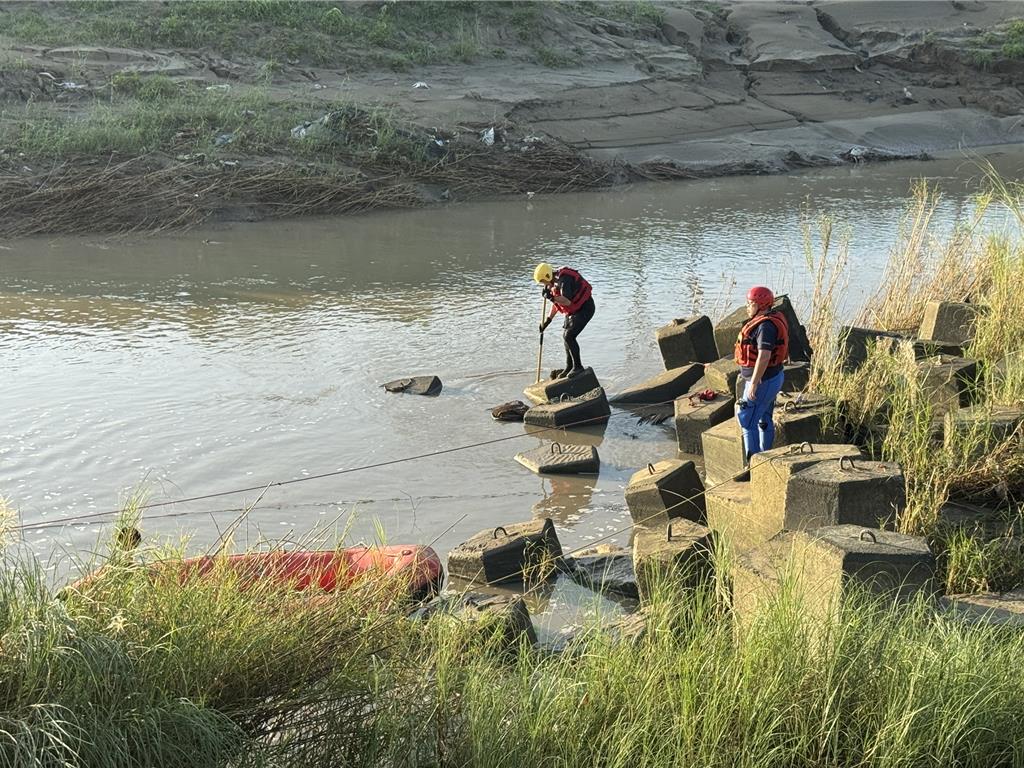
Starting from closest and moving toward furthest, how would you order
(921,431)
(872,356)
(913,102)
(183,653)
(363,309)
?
(183,653)
(921,431)
(872,356)
(363,309)
(913,102)

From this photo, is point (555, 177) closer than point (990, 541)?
No

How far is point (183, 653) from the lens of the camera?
4375mm

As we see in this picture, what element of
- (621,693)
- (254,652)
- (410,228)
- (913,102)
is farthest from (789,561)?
(913,102)

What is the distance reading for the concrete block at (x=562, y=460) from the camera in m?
9.37

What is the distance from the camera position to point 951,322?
10.1 meters

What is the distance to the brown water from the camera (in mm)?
8914

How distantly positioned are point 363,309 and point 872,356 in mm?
7719

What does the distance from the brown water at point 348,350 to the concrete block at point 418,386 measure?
0.47 ft

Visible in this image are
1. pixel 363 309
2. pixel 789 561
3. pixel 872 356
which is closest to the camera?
pixel 789 561

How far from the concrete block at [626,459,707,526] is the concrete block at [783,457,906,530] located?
139 cm

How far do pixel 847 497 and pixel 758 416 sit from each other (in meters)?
2.22

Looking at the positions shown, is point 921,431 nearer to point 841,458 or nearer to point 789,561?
point 841,458

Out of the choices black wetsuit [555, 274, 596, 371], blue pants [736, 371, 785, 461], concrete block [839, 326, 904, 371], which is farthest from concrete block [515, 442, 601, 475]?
concrete block [839, 326, 904, 371]

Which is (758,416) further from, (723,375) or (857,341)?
(857,341)
